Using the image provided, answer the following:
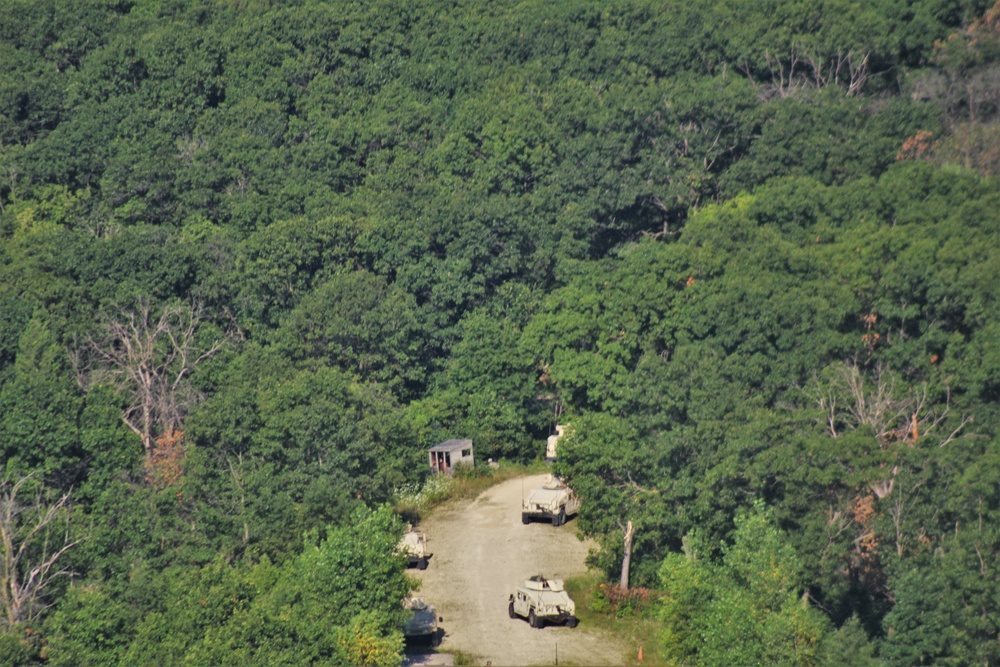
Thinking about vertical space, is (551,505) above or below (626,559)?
above

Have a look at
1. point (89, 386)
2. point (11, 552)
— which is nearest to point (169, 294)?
point (89, 386)

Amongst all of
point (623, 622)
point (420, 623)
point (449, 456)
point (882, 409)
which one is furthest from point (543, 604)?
point (449, 456)

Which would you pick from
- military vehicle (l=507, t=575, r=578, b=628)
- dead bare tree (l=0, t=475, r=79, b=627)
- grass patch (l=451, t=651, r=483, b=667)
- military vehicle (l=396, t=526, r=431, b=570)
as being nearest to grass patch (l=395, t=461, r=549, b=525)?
military vehicle (l=396, t=526, r=431, b=570)

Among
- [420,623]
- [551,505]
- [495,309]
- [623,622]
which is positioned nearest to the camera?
[420,623]

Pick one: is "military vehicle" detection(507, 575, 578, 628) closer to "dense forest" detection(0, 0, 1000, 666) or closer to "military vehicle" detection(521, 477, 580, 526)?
"dense forest" detection(0, 0, 1000, 666)

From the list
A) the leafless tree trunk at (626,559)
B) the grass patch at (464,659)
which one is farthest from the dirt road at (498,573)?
the leafless tree trunk at (626,559)

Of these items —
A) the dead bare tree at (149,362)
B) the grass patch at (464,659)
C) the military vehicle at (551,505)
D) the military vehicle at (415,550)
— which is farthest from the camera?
the dead bare tree at (149,362)

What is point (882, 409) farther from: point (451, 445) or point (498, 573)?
point (451, 445)

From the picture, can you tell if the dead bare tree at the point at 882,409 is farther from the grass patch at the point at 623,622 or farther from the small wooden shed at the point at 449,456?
Result: the small wooden shed at the point at 449,456
